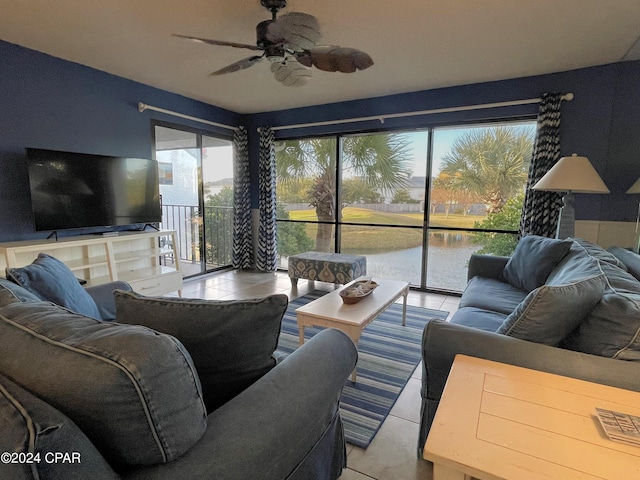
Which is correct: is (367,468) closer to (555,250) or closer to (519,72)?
(555,250)

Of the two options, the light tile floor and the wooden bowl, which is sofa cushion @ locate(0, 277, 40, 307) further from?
the wooden bowl

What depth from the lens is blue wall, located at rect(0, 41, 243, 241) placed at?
2918mm

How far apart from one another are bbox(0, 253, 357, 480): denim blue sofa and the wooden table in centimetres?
39

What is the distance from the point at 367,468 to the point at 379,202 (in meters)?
3.40

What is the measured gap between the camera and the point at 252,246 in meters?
5.45

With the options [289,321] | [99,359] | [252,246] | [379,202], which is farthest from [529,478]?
[252,246]

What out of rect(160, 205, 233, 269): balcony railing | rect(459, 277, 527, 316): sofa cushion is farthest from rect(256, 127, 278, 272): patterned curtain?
rect(459, 277, 527, 316): sofa cushion

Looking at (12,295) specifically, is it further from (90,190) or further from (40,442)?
(90,190)

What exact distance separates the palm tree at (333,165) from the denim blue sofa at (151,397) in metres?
3.73

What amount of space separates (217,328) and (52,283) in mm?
1103

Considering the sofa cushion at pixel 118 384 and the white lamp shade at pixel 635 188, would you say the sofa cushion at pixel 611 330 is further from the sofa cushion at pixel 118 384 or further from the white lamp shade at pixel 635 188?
the white lamp shade at pixel 635 188

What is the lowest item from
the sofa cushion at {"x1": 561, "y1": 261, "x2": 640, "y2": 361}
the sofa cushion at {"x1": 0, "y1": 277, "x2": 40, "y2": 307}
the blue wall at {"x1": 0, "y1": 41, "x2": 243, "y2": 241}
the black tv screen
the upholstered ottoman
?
the upholstered ottoman

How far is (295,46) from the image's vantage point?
2223 mm

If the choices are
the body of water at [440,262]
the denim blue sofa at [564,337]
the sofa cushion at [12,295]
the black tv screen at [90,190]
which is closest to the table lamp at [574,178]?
the body of water at [440,262]
